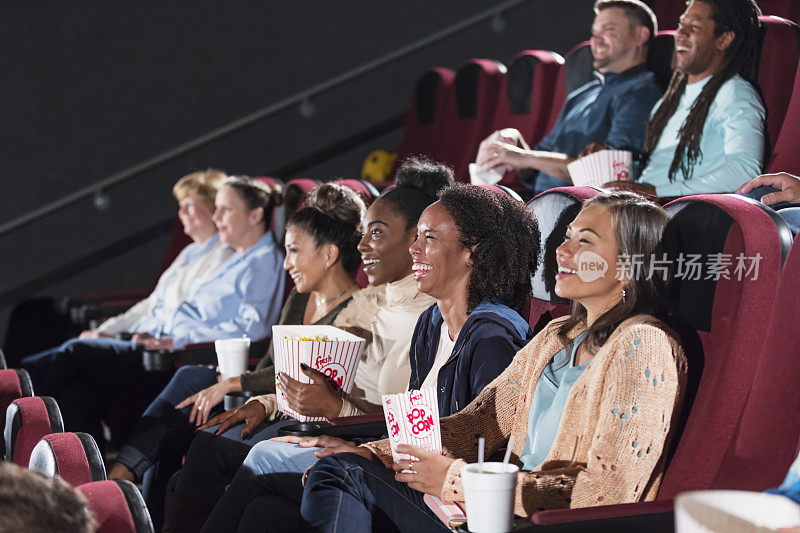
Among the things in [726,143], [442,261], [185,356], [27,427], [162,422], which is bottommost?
[162,422]

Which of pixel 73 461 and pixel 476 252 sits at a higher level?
pixel 476 252

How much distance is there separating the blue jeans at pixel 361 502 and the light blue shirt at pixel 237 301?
3.77 feet

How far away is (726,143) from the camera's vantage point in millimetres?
1801

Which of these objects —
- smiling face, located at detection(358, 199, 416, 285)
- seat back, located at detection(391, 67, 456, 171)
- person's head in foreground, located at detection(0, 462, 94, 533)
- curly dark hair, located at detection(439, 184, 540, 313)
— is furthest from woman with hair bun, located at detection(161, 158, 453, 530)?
seat back, located at detection(391, 67, 456, 171)

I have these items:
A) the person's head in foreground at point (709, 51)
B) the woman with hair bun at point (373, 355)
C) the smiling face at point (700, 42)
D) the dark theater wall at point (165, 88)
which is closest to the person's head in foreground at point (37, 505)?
the woman with hair bun at point (373, 355)

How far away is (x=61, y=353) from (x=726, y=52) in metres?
1.77

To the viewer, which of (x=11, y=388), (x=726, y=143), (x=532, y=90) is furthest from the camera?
(x=532, y=90)

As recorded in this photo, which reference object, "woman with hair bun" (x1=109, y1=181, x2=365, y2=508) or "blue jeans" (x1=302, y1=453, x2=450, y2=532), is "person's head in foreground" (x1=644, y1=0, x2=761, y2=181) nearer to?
"woman with hair bun" (x1=109, y1=181, x2=365, y2=508)

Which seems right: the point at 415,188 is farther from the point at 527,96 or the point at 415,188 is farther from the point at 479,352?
the point at 527,96

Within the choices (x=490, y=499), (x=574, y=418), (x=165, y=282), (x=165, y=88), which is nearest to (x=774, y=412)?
(x=574, y=418)

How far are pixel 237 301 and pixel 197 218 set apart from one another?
0.52 metres

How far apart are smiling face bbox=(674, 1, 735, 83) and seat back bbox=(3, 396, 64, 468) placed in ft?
4.69

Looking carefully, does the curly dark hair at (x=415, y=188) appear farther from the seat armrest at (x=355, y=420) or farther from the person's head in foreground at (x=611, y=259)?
the person's head in foreground at (x=611, y=259)

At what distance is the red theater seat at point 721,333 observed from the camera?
1.02 m
